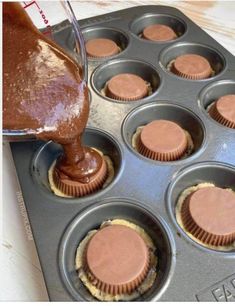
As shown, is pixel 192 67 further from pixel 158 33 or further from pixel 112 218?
pixel 112 218

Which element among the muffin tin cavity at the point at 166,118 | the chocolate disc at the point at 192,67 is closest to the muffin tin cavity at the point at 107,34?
the chocolate disc at the point at 192,67

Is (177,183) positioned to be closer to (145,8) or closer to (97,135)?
(97,135)

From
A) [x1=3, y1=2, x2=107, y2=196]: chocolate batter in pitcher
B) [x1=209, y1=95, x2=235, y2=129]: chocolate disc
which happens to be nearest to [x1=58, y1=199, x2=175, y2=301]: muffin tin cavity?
[x1=3, y1=2, x2=107, y2=196]: chocolate batter in pitcher

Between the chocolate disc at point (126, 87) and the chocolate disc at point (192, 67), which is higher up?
the chocolate disc at point (126, 87)

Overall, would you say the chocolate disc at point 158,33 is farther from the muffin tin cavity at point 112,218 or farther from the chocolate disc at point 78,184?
the muffin tin cavity at point 112,218

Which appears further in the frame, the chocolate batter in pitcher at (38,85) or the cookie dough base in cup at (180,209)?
the cookie dough base in cup at (180,209)

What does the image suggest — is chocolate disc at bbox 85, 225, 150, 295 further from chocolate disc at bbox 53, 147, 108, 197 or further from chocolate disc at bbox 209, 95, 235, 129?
chocolate disc at bbox 209, 95, 235, 129
